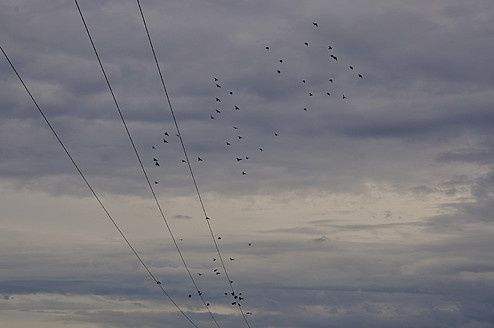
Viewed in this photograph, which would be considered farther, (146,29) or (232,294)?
(232,294)

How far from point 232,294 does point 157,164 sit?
71.9 m

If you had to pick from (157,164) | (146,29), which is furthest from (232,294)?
(146,29)

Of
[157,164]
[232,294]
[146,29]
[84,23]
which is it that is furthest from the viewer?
[232,294]

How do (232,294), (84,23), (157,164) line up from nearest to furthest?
(84,23) → (157,164) → (232,294)

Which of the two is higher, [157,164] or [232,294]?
[157,164]

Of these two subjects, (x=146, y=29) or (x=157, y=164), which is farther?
(x=157, y=164)

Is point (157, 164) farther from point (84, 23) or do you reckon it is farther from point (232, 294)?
point (232, 294)

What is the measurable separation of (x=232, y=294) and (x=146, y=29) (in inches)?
4252

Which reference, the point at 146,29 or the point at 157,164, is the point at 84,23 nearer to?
the point at 146,29

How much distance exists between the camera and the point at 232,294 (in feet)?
408

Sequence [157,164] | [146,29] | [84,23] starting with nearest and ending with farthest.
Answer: [84,23] → [146,29] → [157,164]

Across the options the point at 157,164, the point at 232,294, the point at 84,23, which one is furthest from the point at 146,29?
the point at 232,294

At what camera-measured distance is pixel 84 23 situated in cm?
4606

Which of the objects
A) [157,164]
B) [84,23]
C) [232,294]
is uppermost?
[84,23]
